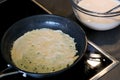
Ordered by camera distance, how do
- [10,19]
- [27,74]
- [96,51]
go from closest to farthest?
[27,74], [96,51], [10,19]

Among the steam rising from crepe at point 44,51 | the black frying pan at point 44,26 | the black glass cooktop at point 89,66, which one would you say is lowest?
the black glass cooktop at point 89,66

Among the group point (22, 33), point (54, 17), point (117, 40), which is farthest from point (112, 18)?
point (22, 33)

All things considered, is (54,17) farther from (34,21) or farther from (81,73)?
(81,73)

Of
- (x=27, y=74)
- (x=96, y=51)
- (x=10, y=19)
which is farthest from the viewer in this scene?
(x=10, y=19)

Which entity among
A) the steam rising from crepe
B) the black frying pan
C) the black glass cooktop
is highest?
the black frying pan

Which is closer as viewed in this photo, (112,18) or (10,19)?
(112,18)
